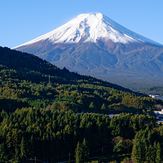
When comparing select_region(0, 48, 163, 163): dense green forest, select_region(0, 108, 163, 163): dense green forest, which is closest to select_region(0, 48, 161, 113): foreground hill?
select_region(0, 48, 163, 163): dense green forest

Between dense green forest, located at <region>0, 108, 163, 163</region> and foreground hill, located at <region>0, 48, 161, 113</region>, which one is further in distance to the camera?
foreground hill, located at <region>0, 48, 161, 113</region>

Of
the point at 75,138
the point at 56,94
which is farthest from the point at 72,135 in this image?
the point at 56,94

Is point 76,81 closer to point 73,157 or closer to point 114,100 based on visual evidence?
point 114,100

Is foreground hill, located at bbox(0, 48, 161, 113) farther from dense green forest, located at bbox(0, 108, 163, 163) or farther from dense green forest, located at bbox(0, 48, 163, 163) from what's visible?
dense green forest, located at bbox(0, 108, 163, 163)

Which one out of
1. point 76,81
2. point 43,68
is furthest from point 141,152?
point 43,68

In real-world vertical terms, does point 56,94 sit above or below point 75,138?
above

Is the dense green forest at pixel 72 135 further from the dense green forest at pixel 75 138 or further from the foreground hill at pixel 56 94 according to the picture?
the foreground hill at pixel 56 94

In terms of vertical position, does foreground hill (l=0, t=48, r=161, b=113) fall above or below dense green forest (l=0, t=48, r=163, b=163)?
above

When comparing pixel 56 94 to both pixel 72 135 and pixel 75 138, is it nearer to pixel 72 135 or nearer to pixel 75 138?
pixel 72 135
